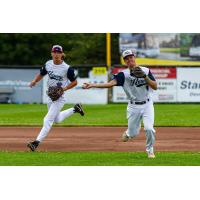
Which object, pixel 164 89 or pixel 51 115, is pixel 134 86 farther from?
pixel 164 89

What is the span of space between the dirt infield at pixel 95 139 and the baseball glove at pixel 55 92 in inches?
50.6

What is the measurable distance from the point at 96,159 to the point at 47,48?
162ft

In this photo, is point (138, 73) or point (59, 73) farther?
point (59, 73)

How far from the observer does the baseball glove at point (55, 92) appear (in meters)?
16.4

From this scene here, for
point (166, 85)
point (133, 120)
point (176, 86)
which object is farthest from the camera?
point (166, 85)

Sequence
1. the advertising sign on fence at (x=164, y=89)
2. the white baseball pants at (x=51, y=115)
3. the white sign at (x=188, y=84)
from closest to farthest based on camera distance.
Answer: the white baseball pants at (x=51, y=115)
the white sign at (x=188, y=84)
the advertising sign on fence at (x=164, y=89)

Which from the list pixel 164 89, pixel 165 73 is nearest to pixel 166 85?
pixel 164 89

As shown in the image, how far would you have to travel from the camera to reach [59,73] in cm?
1653

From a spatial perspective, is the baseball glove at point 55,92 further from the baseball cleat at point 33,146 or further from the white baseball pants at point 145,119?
the white baseball pants at point 145,119

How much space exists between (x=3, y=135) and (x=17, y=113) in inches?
428

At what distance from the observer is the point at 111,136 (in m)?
20.5

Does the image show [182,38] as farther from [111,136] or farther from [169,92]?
[111,136]

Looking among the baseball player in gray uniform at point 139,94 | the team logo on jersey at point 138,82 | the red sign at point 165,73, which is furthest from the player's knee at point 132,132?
the red sign at point 165,73

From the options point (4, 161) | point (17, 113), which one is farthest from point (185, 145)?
point (17, 113)
